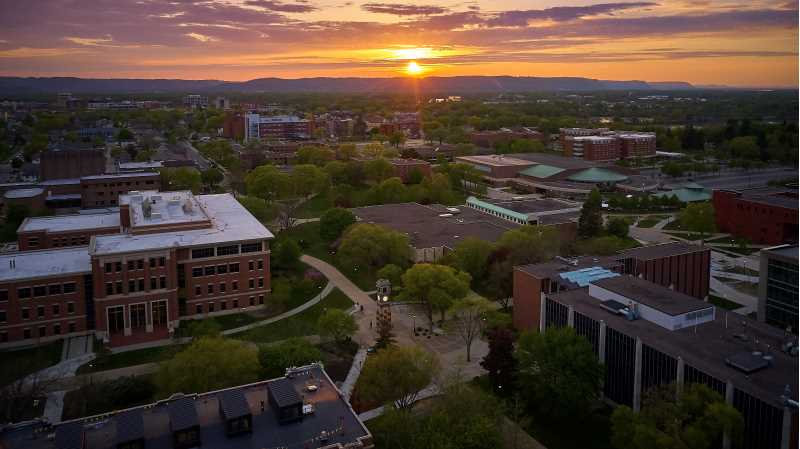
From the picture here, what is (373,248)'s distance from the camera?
145 ft

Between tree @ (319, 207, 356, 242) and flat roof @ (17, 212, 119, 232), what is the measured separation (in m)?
15.7

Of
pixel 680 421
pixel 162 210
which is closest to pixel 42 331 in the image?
pixel 162 210

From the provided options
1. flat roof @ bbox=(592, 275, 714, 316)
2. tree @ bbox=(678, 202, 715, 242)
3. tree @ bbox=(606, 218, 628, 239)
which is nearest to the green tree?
flat roof @ bbox=(592, 275, 714, 316)

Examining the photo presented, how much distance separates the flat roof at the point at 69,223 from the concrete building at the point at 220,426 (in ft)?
99.3

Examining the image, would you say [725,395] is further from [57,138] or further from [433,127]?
[433,127]

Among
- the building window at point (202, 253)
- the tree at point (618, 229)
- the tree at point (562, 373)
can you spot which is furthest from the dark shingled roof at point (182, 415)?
the tree at point (618, 229)

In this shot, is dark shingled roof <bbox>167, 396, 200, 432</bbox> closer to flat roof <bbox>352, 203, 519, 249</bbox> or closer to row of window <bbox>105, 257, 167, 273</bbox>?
row of window <bbox>105, 257, 167, 273</bbox>

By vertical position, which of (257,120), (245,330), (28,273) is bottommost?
(245,330)

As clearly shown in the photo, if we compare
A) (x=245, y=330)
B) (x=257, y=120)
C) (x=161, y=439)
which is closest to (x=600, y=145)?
(x=257, y=120)

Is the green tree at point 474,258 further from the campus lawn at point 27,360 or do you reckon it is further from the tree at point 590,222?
the campus lawn at point 27,360

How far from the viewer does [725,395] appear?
872 inches

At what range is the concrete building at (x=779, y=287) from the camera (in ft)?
101

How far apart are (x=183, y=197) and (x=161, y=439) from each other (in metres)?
32.5

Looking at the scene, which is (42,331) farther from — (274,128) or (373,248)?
(274,128)
